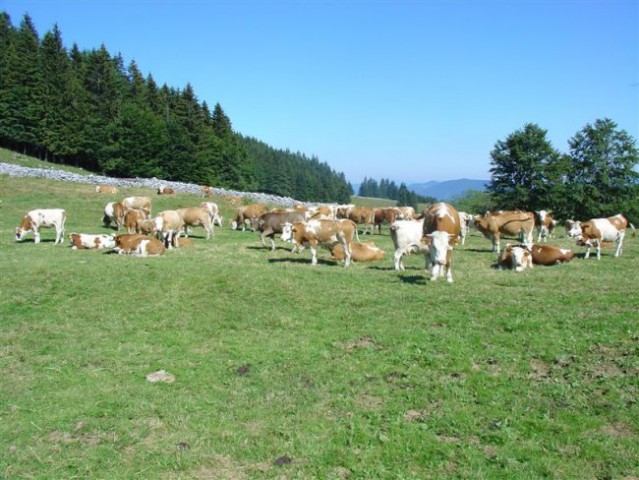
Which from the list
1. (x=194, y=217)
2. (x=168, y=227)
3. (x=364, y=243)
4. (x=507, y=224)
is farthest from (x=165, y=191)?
(x=507, y=224)

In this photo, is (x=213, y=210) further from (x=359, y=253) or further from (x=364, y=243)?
(x=359, y=253)

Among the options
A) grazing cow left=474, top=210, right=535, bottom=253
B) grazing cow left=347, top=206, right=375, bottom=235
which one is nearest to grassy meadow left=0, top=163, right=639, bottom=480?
grazing cow left=474, top=210, right=535, bottom=253

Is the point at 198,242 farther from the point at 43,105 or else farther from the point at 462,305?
the point at 43,105

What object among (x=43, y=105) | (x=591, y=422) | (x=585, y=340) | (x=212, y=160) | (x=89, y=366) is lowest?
(x=89, y=366)

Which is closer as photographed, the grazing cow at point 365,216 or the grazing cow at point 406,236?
the grazing cow at point 406,236

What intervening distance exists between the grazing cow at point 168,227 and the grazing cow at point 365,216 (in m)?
14.5

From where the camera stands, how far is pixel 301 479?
644 cm

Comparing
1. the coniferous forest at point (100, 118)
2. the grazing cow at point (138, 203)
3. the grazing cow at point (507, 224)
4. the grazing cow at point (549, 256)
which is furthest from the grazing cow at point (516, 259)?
the coniferous forest at point (100, 118)

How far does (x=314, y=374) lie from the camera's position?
938 centimetres

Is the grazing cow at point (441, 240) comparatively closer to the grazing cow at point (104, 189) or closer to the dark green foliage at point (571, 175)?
the grazing cow at point (104, 189)

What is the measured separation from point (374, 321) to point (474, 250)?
13763mm

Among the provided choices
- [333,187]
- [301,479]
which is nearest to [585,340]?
[301,479]

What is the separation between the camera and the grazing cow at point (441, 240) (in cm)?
1482

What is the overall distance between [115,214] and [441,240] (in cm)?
2157
